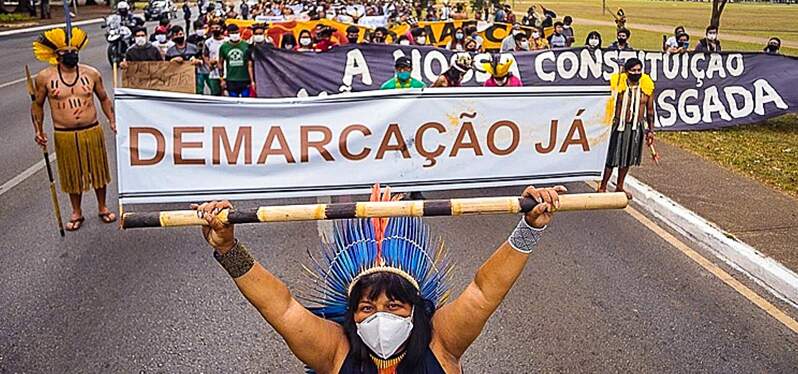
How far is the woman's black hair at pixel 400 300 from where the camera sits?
2.31m

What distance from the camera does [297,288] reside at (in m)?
5.20

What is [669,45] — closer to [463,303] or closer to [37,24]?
[463,303]

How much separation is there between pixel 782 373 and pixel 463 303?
2.69 meters

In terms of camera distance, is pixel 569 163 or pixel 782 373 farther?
pixel 569 163

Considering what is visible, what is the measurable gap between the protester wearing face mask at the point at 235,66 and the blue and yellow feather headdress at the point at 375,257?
7.43 m

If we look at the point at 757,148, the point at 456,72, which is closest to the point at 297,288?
the point at 456,72

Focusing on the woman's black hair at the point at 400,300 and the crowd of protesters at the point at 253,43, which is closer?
the woman's black hair at the point at 400,300

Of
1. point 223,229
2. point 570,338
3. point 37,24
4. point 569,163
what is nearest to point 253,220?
point 223,229

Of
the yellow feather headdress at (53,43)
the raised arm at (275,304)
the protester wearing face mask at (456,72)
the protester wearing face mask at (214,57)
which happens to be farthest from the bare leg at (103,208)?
the raised arm at (275,304)

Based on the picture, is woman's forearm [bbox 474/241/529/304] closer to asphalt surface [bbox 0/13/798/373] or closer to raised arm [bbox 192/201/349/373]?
raised arm [bbox 192/201/349/373]

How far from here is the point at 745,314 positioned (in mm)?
4820

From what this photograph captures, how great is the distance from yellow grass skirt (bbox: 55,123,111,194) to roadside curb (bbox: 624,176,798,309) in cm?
519

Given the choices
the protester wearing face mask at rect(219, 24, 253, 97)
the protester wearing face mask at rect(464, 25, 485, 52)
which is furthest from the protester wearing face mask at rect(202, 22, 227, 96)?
the protester wearing face mask at rect(464, 25, 485, 52)

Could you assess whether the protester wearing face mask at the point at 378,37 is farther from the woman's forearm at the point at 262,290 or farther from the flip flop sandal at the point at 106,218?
the woman's forearm at the point at 262,290
